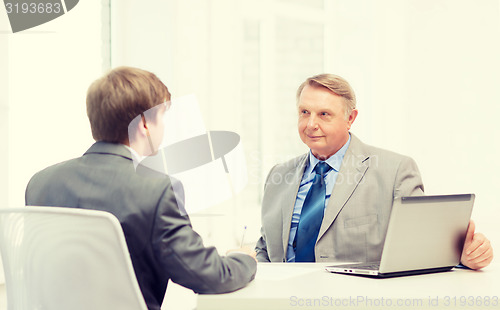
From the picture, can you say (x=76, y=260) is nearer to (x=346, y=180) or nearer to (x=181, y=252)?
(x=181, y=252)

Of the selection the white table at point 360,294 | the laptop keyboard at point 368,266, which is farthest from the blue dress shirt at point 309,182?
the white table at point 360,294

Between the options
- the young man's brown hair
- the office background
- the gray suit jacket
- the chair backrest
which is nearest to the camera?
the chair backrest

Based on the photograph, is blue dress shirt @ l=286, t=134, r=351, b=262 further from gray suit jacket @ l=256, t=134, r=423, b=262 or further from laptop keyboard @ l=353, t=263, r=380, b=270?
laptop keyboard @ l=353, t=263, r=380, b=270

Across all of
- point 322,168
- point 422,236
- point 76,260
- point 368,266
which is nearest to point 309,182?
point 322,168

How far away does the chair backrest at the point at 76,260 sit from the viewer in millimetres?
1201

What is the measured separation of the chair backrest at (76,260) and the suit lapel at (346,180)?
3.51 feet

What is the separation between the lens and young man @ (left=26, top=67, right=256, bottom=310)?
1.30m

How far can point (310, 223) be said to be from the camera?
7.25ft

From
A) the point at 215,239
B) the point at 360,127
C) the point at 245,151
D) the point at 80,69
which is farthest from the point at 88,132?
the point at 360,127

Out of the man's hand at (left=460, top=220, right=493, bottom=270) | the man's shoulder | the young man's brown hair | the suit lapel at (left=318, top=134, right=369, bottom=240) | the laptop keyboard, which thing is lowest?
the laptop keyboard

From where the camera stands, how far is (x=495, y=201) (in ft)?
13.9

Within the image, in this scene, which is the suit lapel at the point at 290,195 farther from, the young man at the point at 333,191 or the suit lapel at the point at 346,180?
the suit lapel at the point at 346,180

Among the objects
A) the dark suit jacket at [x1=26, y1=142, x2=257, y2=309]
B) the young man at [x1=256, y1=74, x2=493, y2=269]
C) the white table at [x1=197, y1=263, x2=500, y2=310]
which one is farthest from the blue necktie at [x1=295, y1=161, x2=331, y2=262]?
the dark suit jacket at [x1=26, y1=142, x2=257, y2=309]

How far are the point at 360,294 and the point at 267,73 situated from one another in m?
2.76
